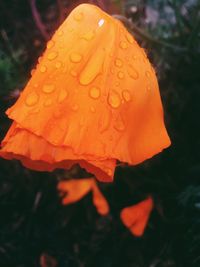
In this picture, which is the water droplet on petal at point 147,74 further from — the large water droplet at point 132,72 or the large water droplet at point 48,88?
the large water droplet at point 48,88

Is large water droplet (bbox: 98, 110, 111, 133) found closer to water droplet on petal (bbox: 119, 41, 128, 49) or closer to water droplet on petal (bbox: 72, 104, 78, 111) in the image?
water droplet on petal (bbox: 72, 104, 78, 111)

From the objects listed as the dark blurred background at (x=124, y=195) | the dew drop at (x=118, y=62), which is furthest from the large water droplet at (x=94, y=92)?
the dark blurred background at (x=124, y=195)

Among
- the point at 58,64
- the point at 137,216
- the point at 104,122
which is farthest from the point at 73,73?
the point at 137,216

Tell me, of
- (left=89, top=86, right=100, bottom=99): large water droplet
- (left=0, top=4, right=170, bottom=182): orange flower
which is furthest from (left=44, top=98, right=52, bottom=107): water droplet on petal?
(left=89, top=86, right=100, bottom=99): large water droplet

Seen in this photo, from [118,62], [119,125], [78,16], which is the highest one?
[78,16]

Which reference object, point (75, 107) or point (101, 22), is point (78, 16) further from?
→ point (75, 107)

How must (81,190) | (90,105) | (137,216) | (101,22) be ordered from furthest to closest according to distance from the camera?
(81,190)
(137,216)
(101,22)
(90,105)

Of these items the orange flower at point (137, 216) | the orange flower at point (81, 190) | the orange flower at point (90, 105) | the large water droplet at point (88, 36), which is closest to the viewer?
the orange flower at point (90, 105)
